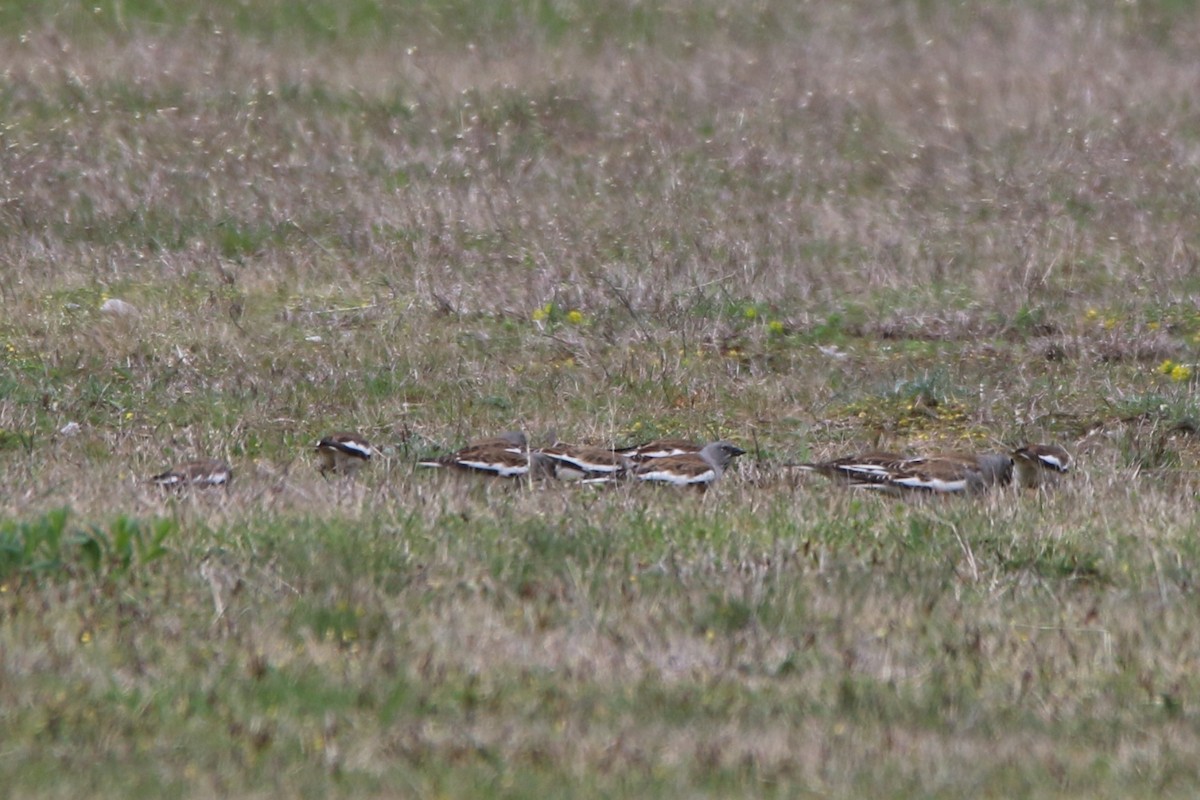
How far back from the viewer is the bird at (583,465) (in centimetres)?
906

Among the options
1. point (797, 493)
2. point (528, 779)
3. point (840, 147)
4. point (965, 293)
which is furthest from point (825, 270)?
point (528, 779)

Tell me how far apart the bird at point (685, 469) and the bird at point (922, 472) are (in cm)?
A: 55

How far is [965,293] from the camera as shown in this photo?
14.5 m

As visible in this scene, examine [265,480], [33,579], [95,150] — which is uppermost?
[33,579]

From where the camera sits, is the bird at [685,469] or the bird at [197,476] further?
the bird at [685,469]

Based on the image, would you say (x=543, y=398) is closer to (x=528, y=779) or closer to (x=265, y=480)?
(x=265, y=480)

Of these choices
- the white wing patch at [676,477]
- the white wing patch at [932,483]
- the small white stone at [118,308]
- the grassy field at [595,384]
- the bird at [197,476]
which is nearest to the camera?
the grassy field at [595,384]

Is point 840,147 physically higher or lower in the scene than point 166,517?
lower

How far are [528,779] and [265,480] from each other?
4.21m

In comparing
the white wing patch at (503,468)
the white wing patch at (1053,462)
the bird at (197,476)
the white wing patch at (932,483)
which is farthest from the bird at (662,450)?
the bird at (197,476)

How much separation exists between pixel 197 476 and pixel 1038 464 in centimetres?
448

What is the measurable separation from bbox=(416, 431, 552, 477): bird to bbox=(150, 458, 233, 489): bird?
1.10 m

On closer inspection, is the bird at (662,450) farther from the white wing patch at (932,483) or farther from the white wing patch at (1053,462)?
the white wing patch at (1053,462)

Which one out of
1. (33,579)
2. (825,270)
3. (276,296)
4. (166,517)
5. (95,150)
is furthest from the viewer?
(95,150)
